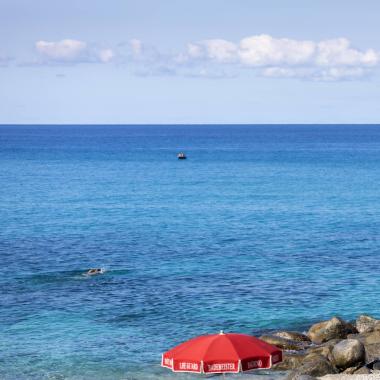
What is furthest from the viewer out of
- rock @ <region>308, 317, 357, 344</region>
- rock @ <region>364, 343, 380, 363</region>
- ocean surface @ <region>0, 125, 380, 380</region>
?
ocean surface @ <region>0, 125, 380, 380</region>

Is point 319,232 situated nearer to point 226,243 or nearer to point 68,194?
point 226,243

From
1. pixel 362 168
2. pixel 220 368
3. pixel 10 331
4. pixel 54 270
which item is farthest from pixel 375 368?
pixel 362 168

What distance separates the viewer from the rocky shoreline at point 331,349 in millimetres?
29359

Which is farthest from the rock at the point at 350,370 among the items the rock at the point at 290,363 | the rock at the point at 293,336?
the rock at the point at 293,336

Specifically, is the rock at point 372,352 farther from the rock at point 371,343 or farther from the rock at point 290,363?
the rock at point 290,363

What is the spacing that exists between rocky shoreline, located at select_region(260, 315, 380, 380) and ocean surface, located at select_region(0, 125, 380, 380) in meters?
2.87

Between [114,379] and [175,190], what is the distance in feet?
253

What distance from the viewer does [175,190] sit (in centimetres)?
10850

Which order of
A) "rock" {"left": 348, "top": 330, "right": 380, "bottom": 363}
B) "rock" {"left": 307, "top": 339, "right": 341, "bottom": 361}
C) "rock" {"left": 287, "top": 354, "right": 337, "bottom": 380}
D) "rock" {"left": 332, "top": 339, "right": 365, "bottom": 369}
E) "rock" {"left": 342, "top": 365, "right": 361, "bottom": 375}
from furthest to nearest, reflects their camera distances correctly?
"rock" {"left": 348, "top": 330, "right": 380, "bottom": 363} < "rock" {"left": 307, "top": 339, "right": 341, "bottom": 361} < "rock" {"left": 332, "top": 339, "right": 365, "bottom": 369} < "rock" {"left": 342, "top": 365, "right": 361, "bottom": 375} < "rock" {"left": 287, "top": 354, "right": 337, "bottom": 380}

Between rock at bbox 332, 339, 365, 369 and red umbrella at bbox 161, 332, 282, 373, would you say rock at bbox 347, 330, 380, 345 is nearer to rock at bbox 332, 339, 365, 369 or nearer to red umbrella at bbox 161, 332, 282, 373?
rock at bbox 332, 339, 365, 369

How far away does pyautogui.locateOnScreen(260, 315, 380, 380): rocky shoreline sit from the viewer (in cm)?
2936

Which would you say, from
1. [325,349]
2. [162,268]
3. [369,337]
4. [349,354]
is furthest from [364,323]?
[162,268]

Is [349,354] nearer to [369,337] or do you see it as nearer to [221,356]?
[369,337]

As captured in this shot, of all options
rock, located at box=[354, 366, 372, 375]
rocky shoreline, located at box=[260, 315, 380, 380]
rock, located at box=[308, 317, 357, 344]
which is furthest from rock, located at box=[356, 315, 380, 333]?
rock, located at box=[354, 366, 372, 375]
